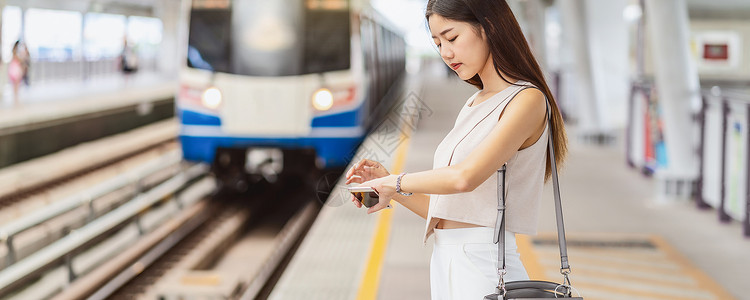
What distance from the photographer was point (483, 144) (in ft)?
6.07

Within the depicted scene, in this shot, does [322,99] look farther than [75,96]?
No

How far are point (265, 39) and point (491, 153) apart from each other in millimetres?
7810

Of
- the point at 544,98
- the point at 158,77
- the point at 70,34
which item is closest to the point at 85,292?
the point at 544,98

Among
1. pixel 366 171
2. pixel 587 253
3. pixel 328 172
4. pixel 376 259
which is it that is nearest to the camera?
pixel 366 171

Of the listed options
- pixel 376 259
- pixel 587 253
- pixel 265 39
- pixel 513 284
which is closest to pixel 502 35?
pixel 513 284

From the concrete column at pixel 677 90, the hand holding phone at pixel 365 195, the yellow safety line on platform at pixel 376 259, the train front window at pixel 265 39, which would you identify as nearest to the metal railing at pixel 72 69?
the train front window at pixel 265 39

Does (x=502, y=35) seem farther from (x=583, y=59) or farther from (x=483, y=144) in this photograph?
(x=583, y=59)

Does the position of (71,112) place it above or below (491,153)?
below

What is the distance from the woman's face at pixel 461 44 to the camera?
194cm

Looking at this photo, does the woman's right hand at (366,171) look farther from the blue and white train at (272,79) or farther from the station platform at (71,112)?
the station platform at (71,112)

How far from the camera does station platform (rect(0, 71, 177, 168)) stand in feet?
44.0

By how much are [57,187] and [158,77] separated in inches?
826

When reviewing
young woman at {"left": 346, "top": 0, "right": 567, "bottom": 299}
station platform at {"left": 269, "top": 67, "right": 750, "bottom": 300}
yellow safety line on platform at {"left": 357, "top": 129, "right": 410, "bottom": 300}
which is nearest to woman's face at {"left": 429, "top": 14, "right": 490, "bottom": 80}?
young woman at {"left": 346, "top": 0, "right": 567, "bottom": 299}

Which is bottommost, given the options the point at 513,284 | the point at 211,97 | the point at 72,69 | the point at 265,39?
the point at 513,284
